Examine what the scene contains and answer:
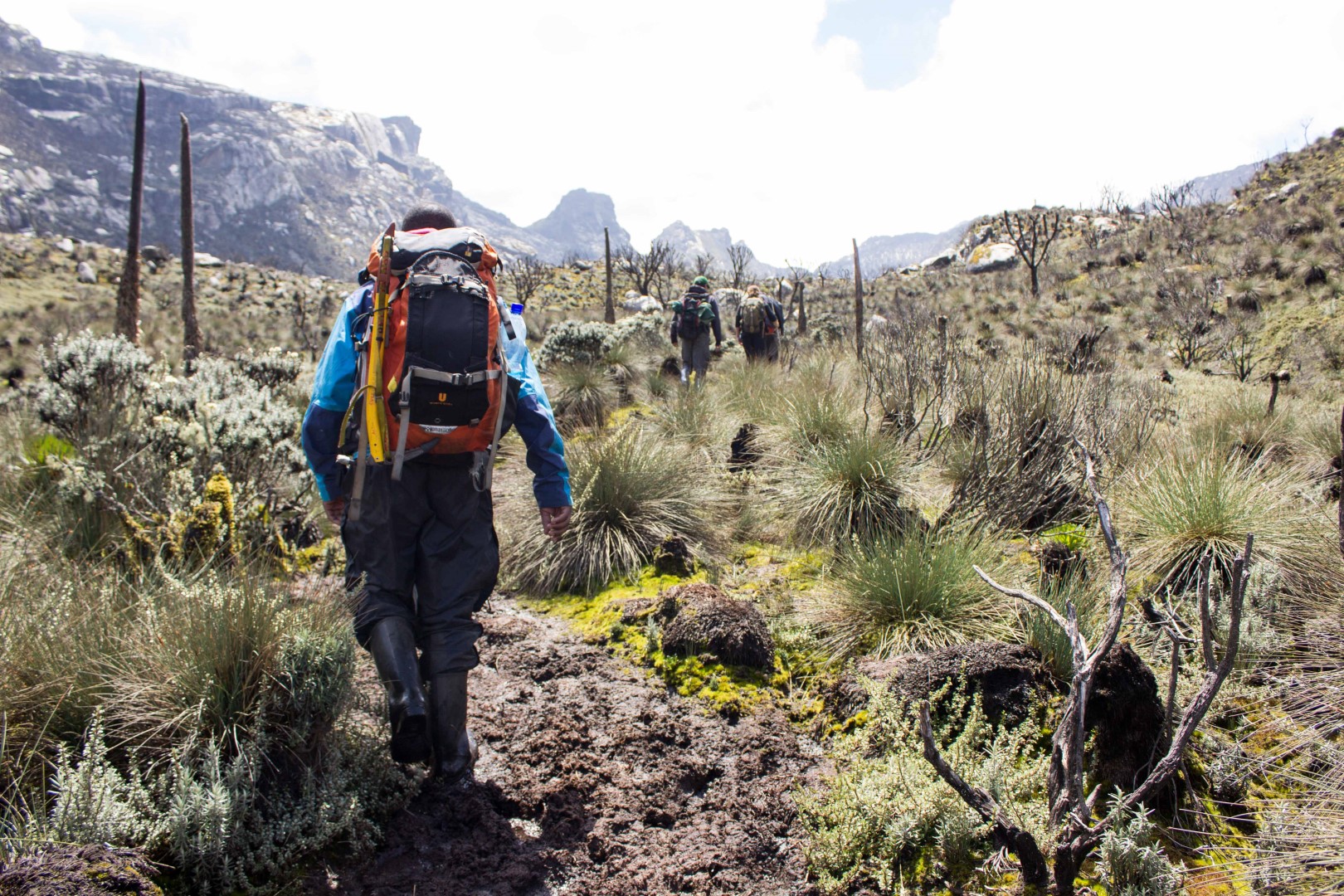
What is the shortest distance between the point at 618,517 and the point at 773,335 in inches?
260

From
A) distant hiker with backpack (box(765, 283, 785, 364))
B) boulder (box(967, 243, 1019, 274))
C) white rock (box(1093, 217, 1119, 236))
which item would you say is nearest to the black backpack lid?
distant hiker with backpack (box(765, 283, 785, 364))

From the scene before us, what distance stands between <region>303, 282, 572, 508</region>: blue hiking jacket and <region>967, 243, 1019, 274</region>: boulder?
112 feet

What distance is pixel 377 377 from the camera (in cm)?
243

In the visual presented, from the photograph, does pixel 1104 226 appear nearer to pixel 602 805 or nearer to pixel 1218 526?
pixel 1218 526

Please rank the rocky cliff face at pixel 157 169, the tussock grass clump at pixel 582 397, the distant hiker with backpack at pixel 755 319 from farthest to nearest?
the rocky cliff face at pixel 157 169 < the distant hiker with backpack at pixel 755 319 < the tussock grass clump at pixel 582 397

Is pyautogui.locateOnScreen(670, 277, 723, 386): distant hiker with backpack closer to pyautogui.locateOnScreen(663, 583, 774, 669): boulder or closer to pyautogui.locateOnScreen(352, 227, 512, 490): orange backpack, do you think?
pyautogui.locateOnScreen(663, 583, 774, 669): boulder

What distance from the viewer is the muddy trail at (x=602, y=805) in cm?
225

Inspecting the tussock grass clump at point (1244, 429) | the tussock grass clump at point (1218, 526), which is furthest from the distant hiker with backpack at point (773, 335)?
the tussock grass clump at point (1218, 526)

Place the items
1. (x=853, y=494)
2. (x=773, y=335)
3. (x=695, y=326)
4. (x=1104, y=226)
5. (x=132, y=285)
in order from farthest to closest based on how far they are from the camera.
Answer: (x=1104, y=226), (x=132, y=285), (x=773, y=335), (x=695, y=326), (x=853, y=494)

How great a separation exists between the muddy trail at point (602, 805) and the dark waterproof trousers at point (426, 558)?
525 mm

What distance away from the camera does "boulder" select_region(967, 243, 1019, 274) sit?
3316 centimetres

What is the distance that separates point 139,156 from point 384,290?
1476cm

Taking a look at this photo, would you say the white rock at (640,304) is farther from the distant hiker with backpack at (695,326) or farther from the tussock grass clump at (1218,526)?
the tussock grass clump at (1218,526)

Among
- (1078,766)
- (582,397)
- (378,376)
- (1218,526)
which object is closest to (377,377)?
(378,376)
